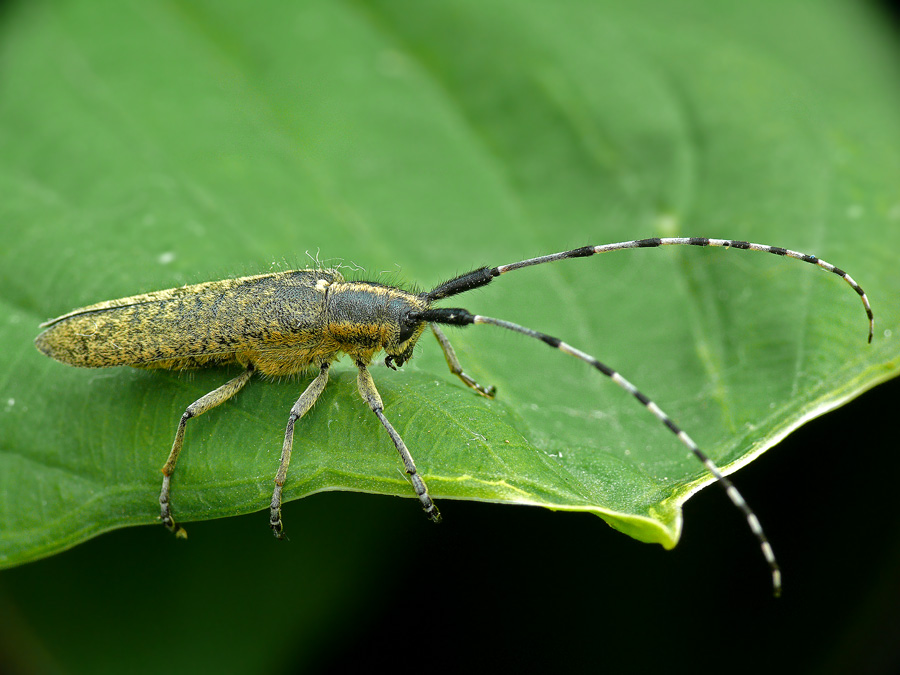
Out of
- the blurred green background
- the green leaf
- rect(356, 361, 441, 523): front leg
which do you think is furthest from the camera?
the blurred green background

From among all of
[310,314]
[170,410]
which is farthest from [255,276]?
[170,410]

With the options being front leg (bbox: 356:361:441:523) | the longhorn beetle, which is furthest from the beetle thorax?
front leg (bbox: 356:361:441:523)

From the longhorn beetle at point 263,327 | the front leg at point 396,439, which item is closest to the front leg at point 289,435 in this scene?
the longhorn beetle at point 263,327

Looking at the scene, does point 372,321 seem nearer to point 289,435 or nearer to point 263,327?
point 263,327

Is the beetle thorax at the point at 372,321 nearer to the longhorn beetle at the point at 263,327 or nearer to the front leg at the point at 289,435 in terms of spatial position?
the longhorn beetle at the point at 263,327

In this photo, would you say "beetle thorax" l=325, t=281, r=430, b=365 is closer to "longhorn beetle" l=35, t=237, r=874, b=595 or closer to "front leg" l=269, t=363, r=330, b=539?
"longhorn beetle" l=35, t=237, r=874, b=595
